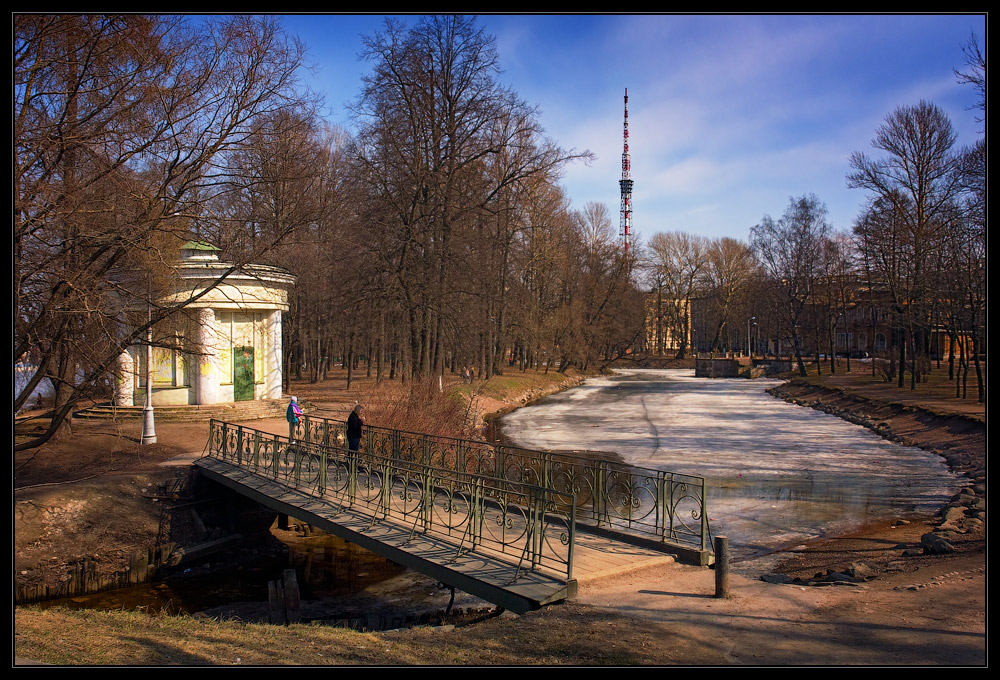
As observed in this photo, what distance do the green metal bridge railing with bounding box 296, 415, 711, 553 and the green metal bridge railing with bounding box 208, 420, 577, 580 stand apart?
525mm

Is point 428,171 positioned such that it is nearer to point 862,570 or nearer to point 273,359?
point 273,359

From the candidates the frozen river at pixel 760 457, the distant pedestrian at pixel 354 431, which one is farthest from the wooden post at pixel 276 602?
the frozen river at pixel 760 457

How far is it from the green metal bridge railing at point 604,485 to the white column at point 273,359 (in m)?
6.70

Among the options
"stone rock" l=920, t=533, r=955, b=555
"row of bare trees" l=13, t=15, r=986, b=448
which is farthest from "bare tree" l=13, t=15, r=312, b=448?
"stone rock" l=920, t=533, r=955, b=555

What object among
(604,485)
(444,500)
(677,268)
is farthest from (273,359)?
(677,268)

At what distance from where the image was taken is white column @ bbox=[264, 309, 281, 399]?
2569 cm

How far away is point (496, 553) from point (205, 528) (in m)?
8.51

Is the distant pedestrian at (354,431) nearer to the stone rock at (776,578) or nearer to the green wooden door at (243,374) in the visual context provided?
the stone rock at (776,578)

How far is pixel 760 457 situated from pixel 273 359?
1756 cm

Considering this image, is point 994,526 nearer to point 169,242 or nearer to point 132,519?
point 169,242

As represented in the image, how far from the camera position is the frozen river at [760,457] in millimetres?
14266

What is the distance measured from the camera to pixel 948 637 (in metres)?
6.13

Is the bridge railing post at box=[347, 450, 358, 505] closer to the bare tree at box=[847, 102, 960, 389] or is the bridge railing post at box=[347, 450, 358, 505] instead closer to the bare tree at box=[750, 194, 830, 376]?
the bare tree at box=[847, 102, 960, 389]

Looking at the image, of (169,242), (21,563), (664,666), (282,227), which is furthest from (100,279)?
(664,666)
